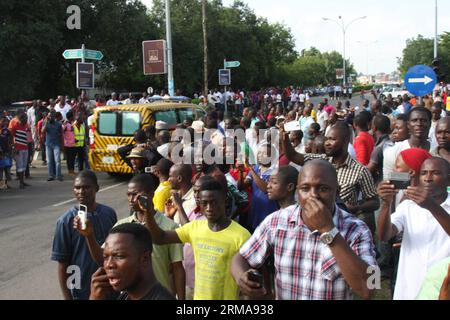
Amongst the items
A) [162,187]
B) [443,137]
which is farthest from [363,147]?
[162,187]

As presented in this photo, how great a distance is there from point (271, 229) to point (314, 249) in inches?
11.1

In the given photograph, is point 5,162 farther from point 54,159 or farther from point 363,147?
point 363,147

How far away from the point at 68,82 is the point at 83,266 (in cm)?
3654

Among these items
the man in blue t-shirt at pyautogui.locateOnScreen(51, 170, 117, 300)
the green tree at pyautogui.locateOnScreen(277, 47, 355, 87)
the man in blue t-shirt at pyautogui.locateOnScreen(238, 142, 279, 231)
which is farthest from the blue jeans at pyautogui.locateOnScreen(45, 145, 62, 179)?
the green tree at pyautogui.locateOnScreen(277, 47, 355, 87)

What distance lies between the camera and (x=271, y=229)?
2.83 metres

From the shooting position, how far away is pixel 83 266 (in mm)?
3928

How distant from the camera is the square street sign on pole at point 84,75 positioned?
15385 mm

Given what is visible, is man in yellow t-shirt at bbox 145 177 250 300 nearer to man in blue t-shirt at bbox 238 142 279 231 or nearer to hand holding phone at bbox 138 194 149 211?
hand holding phone at bbox 138 194 149 211

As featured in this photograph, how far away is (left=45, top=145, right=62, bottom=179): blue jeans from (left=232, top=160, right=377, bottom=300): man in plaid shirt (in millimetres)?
11166

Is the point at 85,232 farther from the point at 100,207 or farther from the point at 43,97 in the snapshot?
the point at 43,97

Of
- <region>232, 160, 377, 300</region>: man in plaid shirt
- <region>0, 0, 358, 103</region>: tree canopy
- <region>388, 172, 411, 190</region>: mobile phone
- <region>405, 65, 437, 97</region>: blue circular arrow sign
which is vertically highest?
<region>0, 0, 358, 103</region>: tree canopy

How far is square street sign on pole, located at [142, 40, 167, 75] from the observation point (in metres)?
20.9
